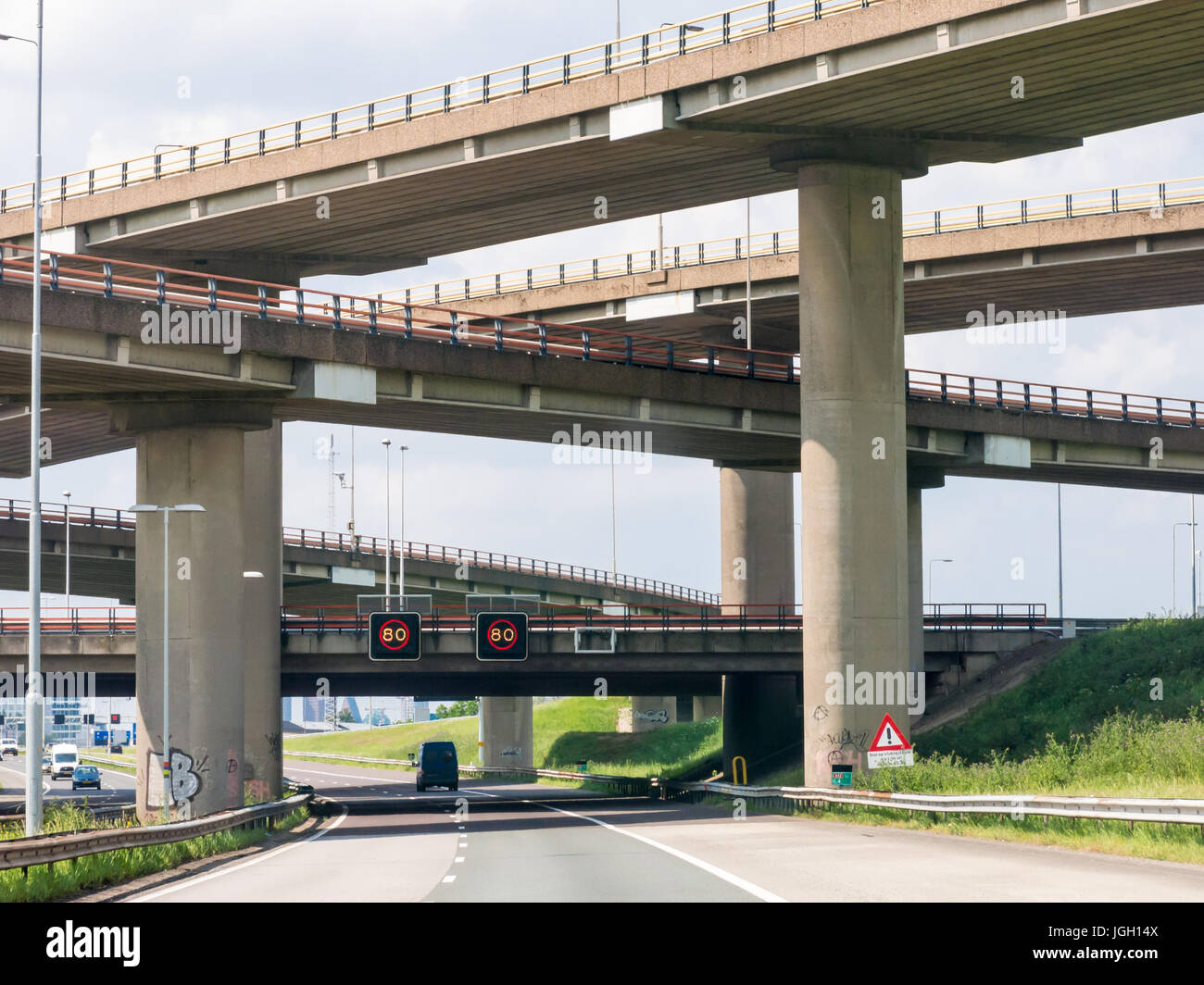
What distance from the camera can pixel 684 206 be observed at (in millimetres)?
50406

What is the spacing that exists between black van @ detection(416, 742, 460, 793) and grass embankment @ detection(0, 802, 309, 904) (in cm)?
3836

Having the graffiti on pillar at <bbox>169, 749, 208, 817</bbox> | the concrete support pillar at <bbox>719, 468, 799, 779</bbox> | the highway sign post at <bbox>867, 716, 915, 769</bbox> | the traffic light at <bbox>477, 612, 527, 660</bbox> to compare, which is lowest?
the graffiti on pillar at <bbox>169, 749, 208, 817</bbox>

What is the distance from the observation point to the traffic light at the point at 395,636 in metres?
49.2

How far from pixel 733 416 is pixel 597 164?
894 centimetres

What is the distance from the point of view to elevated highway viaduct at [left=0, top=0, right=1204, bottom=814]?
123ft

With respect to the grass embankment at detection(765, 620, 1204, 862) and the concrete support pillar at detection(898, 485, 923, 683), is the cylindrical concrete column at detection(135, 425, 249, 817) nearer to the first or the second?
the grass embankment at detection(765, 620, 1204, 862)

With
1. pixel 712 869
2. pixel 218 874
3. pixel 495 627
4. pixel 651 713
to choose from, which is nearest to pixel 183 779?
pixel 495 627

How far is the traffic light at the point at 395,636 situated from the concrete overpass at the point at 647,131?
13125mm

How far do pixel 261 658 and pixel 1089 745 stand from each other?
25944mm

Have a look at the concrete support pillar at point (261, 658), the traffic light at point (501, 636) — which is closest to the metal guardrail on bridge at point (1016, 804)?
the traffic light at point (501, 636)

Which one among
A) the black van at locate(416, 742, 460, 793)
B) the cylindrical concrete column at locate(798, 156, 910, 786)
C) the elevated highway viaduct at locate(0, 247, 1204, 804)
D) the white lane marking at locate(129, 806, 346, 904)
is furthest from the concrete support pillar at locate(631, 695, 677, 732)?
the white lane marking at locate(129, 806, 346, 904)

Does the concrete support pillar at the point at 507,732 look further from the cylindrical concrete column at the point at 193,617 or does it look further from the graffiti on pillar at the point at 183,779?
the graffiti on pillar at the point at 183,779
